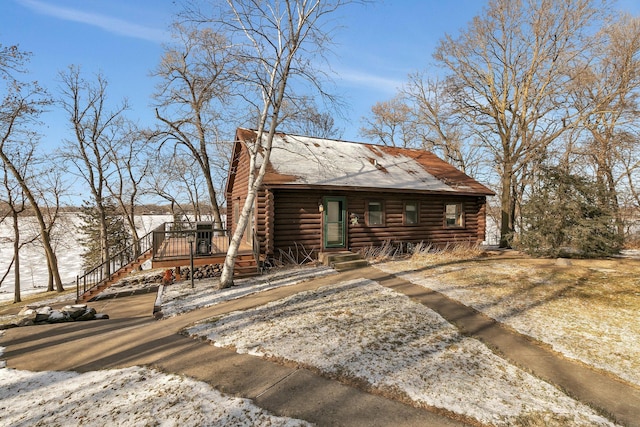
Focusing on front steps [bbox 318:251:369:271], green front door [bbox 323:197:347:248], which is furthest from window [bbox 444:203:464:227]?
front steps [bbox 318:251:369:271]

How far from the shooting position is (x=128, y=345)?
4.98 metres

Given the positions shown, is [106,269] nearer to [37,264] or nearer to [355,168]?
[355,168]

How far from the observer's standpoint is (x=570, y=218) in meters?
11.1

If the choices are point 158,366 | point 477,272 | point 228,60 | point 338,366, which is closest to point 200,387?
point 158,366

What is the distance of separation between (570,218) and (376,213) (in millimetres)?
→ 7421

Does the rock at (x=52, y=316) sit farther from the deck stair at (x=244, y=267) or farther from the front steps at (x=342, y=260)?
the front steps at (x=342, y=260)

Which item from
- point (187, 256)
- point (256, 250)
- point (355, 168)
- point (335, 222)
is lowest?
point (187, 256)

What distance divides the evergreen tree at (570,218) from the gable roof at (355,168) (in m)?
3.32

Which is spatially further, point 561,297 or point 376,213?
point 376,213

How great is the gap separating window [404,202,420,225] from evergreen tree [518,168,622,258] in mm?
4401

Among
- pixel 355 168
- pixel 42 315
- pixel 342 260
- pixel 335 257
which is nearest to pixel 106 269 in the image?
pixel 42 315

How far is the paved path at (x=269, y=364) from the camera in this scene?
10.3 feet

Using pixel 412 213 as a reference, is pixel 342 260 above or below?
below

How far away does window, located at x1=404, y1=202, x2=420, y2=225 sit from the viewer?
14.2 metres
